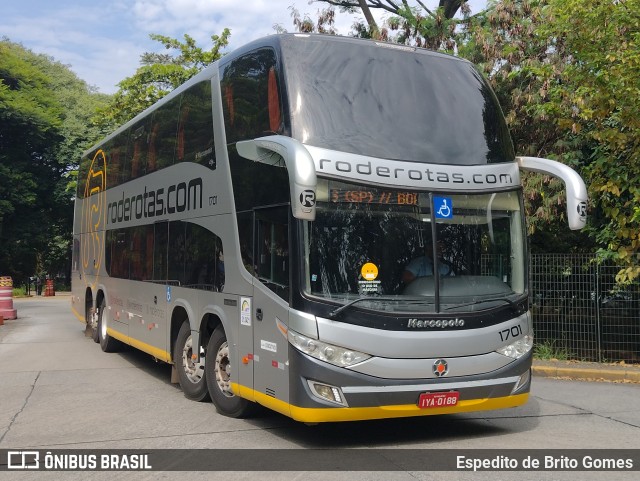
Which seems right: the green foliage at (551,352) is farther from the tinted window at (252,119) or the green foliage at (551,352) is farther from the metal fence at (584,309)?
the tinted window at (252,119)

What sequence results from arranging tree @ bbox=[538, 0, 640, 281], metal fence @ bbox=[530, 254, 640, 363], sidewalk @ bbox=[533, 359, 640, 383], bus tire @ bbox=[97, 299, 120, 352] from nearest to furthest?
tree @ bbox=[538, 0, 640, 281] < sidewalk @ bbox=[533, 359, 640, 383] < metal fence @ bbox=[530, 254, 640, 363] < bus tire @ bbox=[97, 299, 120, 352]

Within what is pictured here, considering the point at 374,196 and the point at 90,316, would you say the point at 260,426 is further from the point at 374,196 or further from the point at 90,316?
the point at 90,316

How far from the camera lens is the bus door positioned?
6758 mm

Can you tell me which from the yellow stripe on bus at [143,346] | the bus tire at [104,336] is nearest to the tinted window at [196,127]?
the yellow stripe on bus at [143,346]

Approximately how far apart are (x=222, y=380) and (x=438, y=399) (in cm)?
272

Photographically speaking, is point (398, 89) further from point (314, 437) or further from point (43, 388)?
point (43, 388)

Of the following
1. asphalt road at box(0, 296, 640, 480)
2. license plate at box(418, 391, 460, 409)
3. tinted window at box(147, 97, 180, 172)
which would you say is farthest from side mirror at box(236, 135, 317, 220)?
tinted window at box(147, 97, 180, 172)

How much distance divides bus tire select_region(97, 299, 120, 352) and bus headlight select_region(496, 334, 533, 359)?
9204mm

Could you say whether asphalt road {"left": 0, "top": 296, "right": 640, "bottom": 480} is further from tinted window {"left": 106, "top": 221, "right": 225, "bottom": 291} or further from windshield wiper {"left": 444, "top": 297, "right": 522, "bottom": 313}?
tinted window {"left": 106, "top": 221, "right": 225, "bottom": 291}

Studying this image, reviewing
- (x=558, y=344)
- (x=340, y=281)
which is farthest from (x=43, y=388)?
(x=558, y=344)

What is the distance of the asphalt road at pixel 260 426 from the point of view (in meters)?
6.83

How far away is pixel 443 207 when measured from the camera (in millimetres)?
7020

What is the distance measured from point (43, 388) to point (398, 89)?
6.55 metres

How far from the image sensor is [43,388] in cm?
1027
